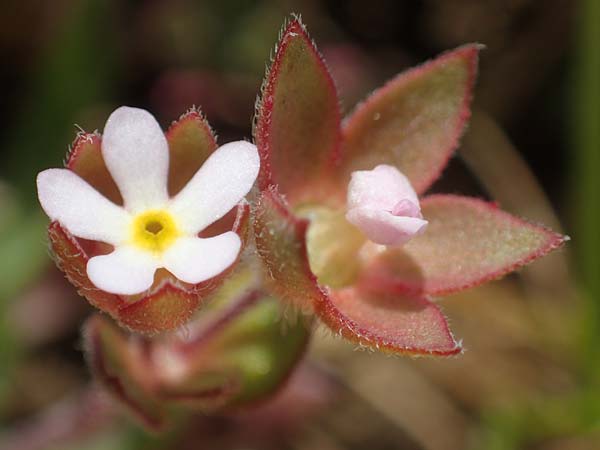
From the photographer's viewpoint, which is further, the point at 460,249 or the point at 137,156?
the point at 460,249

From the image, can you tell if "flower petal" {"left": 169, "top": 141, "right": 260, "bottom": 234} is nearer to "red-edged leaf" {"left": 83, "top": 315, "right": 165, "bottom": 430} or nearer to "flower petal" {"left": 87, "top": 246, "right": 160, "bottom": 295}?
"flower petal" {"left": 87, "top": 246, "right": 160, "bottom": 295}

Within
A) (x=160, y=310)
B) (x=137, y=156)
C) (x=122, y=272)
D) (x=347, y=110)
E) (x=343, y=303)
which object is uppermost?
(x=137, y=156)

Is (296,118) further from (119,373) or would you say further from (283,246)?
(119,373)

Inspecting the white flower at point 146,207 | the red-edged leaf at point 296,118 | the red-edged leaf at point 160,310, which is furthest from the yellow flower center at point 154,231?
the red-edged leaf at point 296,118

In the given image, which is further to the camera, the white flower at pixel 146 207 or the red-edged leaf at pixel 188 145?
the red-edged leaf at pixel 188 145

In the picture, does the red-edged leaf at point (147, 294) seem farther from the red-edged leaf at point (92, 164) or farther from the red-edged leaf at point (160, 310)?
the red-edged leaf at point (92, 164)

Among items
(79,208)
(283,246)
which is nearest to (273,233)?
(283,246)

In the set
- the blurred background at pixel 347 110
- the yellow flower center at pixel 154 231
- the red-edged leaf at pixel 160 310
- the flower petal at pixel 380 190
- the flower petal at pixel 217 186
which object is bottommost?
the blurred background at pixel 347 110
